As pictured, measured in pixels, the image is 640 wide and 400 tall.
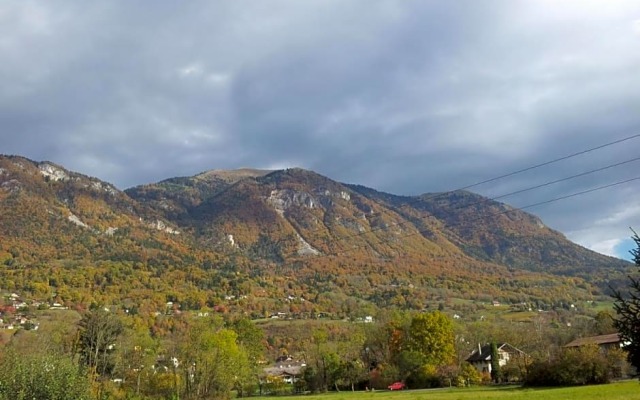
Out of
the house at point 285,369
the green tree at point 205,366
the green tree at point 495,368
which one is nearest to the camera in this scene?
the green tree at point 205,366

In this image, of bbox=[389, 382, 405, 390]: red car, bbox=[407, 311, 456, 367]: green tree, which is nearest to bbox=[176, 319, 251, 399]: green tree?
bbox=[389, 382, 405, 390]: red car

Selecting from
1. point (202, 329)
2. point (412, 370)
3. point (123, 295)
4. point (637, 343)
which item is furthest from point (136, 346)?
point (123, 295)

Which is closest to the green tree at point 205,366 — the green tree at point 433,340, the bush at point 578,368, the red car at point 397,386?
the red car at point 397,386

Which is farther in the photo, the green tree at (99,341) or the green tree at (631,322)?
the green tree at (99,341)

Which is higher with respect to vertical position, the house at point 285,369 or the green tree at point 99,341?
the green tree at point 99,341

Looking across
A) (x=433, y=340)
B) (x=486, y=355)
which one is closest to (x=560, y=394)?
(x=433, y=340)

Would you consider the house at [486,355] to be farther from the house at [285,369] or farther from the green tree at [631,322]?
the green tree at [631,322]

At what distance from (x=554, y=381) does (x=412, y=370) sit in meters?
22.7

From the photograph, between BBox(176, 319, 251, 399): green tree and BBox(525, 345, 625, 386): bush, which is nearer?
BBox(176, 319, 251, 399): green tree

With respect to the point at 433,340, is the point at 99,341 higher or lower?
higher

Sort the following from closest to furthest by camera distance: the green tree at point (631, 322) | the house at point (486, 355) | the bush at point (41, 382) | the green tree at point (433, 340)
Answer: the green tree at point (631, 322), the bush at point (41, 382), the green tree at point (433, 340), the house at point (486, 355)

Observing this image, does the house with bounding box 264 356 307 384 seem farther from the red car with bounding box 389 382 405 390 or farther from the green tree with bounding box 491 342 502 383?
the green tree with bounding box 491 342 502 383

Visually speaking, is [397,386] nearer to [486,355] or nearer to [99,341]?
[486,355]

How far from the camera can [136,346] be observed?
72062mm
